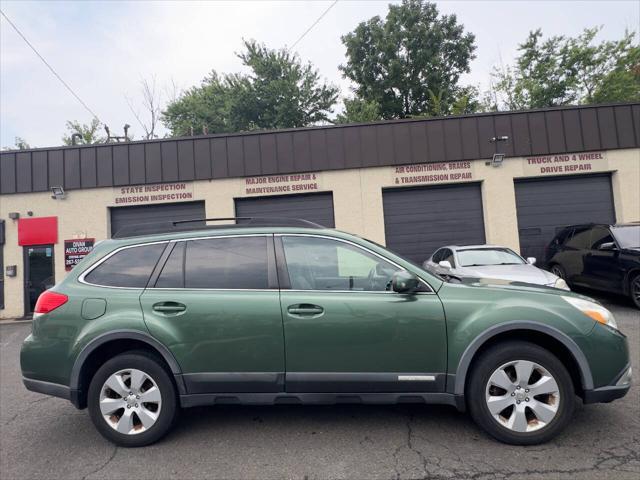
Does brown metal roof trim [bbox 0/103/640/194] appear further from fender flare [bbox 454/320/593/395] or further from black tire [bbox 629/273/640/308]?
fender flare [bbox 454/320/593/395]

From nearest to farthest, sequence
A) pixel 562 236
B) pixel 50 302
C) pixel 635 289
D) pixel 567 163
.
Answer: pixel 50 302 → pixel 635 289 → pixel 562 236 → pixel 567 163

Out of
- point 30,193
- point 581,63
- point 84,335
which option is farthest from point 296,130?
point 581,63

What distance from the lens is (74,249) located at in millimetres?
Result: 10797

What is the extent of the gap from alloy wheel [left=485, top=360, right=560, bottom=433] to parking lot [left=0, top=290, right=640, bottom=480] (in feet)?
0.64

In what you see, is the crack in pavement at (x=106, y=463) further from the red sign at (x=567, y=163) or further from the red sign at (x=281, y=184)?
the red sign at (x=567, y=163)

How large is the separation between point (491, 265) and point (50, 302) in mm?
6947

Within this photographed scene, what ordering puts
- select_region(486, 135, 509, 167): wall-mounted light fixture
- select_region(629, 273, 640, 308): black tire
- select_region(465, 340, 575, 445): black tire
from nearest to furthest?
select_region(465, 340, 575, 445): black tire → select_region(629, 273, 640, 308): black tire → select_region(486, 135, 509, 167): wall-mounted light fixture

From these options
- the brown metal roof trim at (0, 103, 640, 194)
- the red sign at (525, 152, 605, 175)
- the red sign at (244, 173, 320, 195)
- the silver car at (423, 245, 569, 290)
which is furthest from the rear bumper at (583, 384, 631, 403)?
the red sign at (525, 152, 605, 175)

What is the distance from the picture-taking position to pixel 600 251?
8.15 metres

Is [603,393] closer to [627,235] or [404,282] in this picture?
[404,282]

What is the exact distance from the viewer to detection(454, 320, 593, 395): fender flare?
3.00 meters

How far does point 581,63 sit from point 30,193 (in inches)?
1230

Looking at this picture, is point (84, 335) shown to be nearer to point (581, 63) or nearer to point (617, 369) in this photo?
point (617, 369)

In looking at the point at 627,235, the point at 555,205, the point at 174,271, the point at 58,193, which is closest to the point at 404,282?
the point at 174,271
